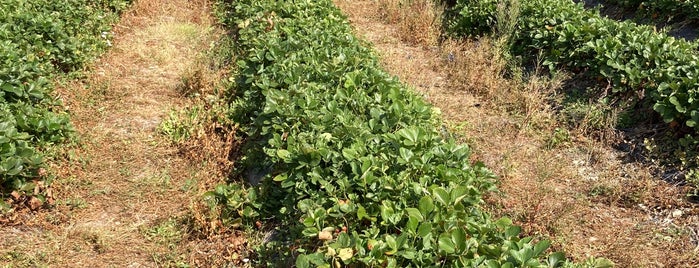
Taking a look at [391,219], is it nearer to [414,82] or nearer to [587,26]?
[414,82]

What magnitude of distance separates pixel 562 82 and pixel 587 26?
672mm

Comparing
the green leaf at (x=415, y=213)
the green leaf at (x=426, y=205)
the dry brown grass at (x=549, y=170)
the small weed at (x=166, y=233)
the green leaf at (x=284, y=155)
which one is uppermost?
the green leaf at (x=426, y=205)

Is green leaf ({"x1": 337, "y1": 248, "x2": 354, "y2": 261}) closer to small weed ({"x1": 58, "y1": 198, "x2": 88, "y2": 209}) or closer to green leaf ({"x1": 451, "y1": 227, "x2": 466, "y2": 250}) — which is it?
green leaf ({"x1": 451, "y1": 227, "x2": 466, "y2": 250})

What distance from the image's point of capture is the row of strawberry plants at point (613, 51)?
5316 millimetres

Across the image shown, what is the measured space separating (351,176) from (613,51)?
12.3ft

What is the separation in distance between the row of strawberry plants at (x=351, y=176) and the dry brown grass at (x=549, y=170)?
54 centimetres

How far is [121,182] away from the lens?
198 inches

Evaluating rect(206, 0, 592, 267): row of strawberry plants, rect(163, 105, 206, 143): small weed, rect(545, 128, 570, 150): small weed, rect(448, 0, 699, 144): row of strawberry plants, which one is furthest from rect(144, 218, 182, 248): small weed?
rect(448, 0, 699, 144): row of strawberry plants

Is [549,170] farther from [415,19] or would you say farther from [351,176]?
[415,19]

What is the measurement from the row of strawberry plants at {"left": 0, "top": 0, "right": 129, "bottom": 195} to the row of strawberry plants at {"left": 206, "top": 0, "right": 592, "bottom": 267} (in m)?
1.49

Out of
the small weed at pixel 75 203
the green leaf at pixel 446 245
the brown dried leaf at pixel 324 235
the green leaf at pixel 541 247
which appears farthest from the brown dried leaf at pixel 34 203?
the green leaf at pixel 541 247

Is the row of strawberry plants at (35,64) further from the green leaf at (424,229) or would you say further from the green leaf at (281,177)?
the green leaf at (424,229)

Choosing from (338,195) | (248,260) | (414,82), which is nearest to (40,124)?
(248,260)

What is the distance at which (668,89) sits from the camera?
5.41 m
